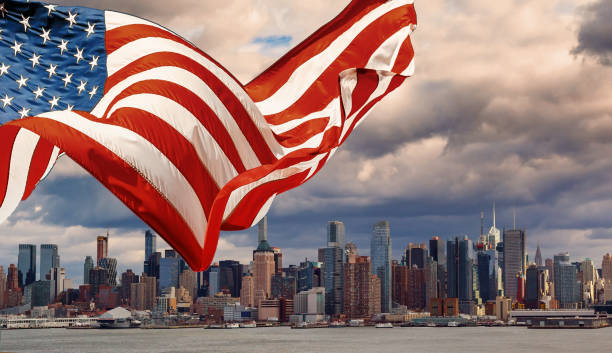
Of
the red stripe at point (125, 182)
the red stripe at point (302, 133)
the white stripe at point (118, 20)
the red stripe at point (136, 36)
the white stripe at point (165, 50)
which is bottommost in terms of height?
the red stripe at point (125, 182)

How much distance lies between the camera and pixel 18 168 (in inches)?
382

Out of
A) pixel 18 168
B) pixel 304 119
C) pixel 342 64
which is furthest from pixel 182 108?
pixel 342 64

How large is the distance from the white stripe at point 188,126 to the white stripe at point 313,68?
1.99 meters

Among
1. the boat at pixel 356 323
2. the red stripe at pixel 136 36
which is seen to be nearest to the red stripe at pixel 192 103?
the red stripe at pixel 136 36

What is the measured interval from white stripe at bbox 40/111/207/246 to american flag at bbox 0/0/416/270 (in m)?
0.01

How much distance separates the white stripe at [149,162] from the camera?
26.0ft

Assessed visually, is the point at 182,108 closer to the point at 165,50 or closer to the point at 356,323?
the point at 165,50

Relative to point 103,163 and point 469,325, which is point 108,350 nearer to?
point 103,163

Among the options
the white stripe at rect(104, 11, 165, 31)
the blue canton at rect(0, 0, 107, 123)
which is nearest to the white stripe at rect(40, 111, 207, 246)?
the blue canton at rect(0, 0, 107, 123)

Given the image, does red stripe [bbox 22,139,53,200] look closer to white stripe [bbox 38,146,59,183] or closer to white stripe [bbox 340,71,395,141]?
white stripe [bbox 38,146,59,183]

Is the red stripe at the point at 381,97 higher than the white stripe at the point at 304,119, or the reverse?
the red stripe at the point at 381,97

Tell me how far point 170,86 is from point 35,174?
2.13 meters

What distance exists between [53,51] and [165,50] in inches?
72.1

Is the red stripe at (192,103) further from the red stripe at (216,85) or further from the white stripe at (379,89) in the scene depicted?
the white stripe at (379,89)
